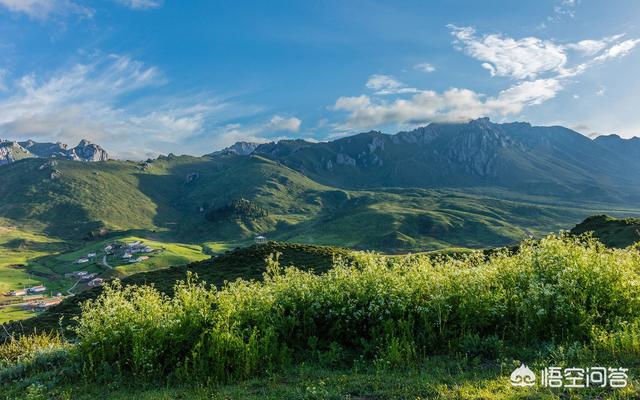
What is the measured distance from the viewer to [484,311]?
11984mm

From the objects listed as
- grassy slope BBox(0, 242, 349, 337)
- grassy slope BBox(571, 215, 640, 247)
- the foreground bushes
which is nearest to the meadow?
the foreground bushes

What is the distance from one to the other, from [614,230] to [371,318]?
42903 mm

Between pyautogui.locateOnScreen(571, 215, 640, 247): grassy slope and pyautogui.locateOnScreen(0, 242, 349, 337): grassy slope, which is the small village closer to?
pyautogui.locateOnScreen(0, 242, 349, 337): grassy slope

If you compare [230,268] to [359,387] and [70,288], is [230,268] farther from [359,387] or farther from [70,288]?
[70,288]

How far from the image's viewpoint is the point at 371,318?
12.1 metres

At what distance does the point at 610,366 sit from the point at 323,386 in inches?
249

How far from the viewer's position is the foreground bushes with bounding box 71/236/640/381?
11.0 meters

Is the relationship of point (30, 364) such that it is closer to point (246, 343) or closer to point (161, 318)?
point (161, 318)

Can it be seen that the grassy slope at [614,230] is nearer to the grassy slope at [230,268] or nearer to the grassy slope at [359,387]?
the grassy slope at [230,268]

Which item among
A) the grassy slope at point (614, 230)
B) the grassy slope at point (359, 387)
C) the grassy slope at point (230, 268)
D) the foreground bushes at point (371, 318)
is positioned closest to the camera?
the grassy slope at point (359, 387)

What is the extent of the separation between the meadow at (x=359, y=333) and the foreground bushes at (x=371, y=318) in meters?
0.04

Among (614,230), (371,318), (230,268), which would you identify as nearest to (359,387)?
(371,318)

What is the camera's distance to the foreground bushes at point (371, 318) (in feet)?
36.2

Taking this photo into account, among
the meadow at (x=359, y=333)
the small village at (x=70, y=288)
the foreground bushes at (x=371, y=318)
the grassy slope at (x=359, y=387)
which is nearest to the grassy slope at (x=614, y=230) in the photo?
the foreground bushes at (x=371, y=318)
